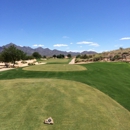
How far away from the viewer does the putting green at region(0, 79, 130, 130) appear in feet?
29.7

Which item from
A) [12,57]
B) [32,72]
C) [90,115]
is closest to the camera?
→ [90,115]

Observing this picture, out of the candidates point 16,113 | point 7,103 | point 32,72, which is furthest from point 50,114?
point 32,72

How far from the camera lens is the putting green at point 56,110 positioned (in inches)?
356

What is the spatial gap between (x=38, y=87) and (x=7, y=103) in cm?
374

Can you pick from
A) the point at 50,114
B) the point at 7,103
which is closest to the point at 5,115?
the point at 7,103

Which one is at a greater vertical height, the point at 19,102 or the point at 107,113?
the point at 19,102

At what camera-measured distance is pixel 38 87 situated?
1462cm

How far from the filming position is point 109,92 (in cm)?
1675

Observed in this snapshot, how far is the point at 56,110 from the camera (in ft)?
34.7

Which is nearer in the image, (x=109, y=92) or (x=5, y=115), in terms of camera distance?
(x=5, y=115)

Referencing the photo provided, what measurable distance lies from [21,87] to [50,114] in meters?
5.47

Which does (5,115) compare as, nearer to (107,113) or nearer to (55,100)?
(55,100)

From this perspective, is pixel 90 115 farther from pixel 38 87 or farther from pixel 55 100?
pixel 38 87

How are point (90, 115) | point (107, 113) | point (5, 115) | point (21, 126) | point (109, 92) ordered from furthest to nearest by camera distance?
1. point (109, 92)
2. point (107, 113)
3. point (90, 115)
4. point (5, 115)
5. point (21, 126)
